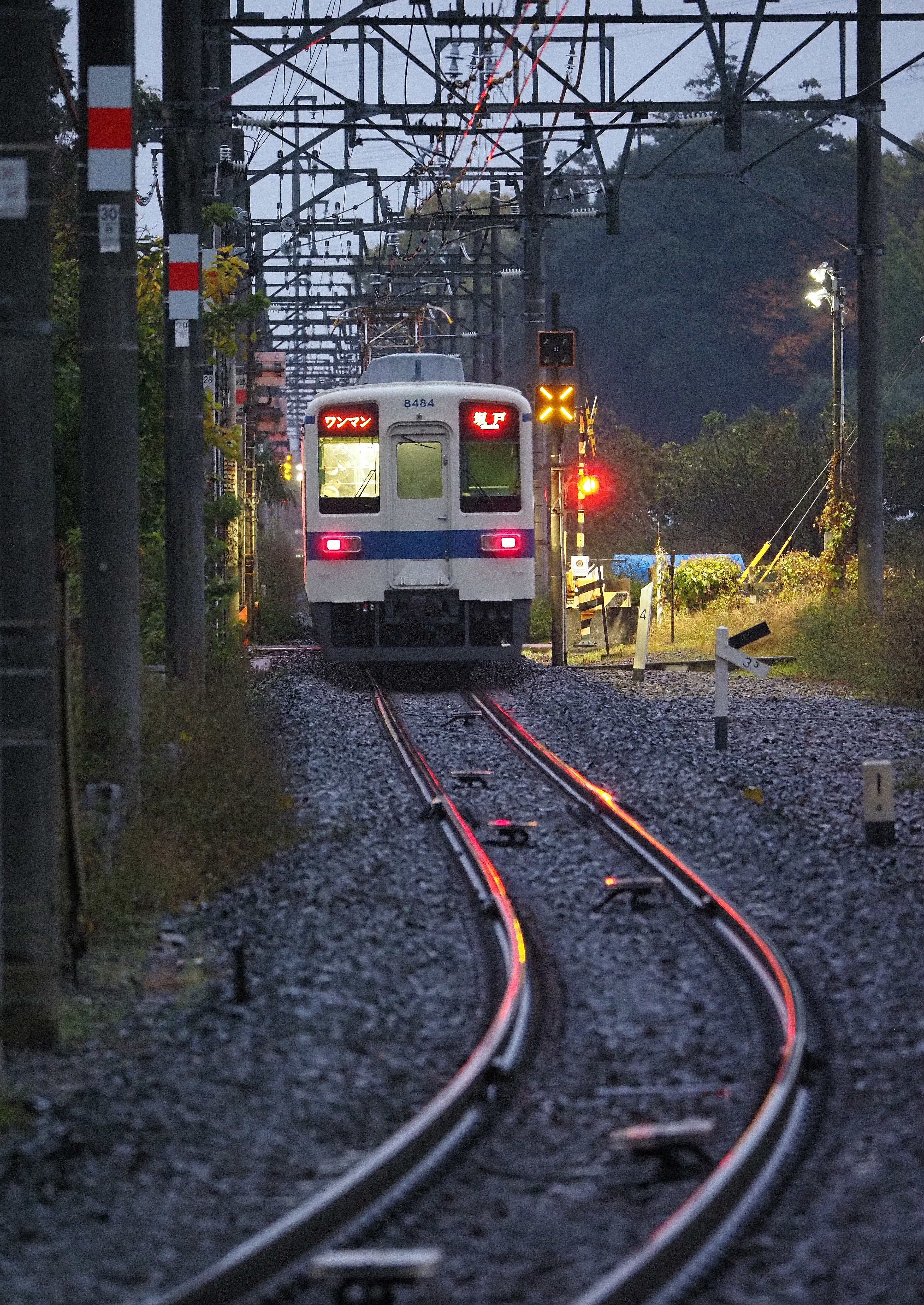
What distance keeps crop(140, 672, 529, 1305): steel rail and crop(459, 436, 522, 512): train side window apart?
11559 millimetres

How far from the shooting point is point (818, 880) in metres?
9.21

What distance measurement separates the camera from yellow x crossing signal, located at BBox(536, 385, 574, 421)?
72.8ft

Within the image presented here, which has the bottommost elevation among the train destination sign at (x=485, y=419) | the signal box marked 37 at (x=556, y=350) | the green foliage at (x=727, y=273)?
the train destination sign at (x=485, y=419)

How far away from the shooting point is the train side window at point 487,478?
19.5m

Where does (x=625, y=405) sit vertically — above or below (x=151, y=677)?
above

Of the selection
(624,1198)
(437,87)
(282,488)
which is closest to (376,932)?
(624,1198)

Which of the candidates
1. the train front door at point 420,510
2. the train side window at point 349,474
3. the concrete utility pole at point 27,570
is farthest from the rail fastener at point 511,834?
the train side window at point 349,474

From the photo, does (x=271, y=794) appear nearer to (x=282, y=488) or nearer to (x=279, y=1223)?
(x=279, y=1223)

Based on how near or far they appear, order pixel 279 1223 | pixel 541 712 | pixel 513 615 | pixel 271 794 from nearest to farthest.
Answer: pixel 279 1223, pixel 271 794, pixel 541 712, pixel 513 615

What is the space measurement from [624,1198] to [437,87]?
1734cm

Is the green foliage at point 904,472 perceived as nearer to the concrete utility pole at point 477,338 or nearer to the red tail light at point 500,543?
the concrete utility pole at point 477,338

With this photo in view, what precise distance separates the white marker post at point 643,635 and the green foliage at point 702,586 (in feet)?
23.0

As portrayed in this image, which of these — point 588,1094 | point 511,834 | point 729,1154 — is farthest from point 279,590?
point 729,1154

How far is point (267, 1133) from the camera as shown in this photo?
534 cm
